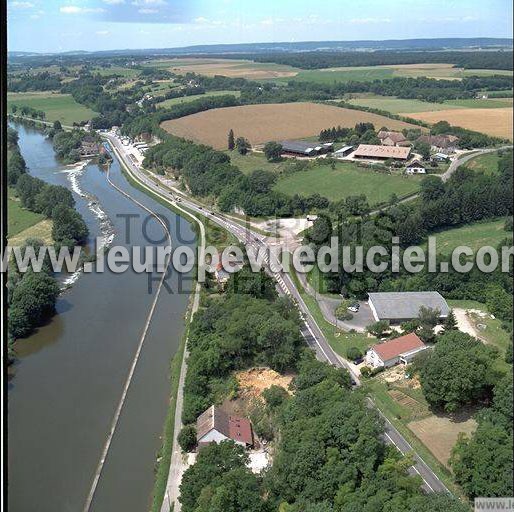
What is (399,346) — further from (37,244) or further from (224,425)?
(37,244)

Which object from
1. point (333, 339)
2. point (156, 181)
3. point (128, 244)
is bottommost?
point (333, 339)

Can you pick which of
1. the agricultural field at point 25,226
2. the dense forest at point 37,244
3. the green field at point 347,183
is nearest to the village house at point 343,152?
the green field at point 347,183

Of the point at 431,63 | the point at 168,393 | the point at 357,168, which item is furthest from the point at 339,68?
the point at 168,393

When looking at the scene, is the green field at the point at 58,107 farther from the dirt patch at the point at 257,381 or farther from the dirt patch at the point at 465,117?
the dirt patch at the point at 257,381

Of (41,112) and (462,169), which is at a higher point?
(41,112)

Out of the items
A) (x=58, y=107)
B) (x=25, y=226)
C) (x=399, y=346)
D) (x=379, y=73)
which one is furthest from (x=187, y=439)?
(x=379, y=73)

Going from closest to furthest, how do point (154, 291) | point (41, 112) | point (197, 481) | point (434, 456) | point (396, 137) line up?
point (197, 481)
point (434, 456)
point (154, 291)
point (396, 137)
point (41, 112)

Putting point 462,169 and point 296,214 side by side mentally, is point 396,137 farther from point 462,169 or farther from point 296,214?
point 296,214
